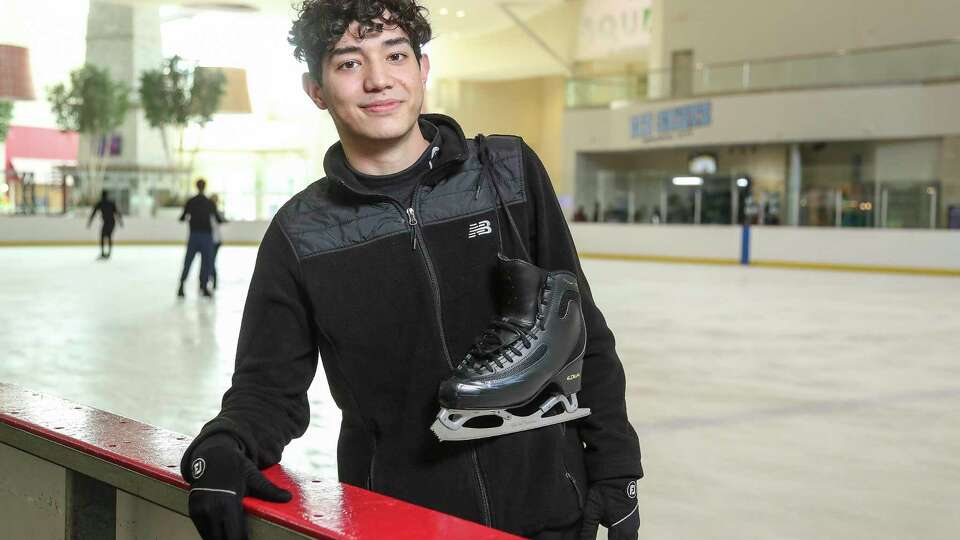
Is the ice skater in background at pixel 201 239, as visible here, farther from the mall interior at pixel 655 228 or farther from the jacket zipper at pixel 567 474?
the jacket zipper at pixel 567 474

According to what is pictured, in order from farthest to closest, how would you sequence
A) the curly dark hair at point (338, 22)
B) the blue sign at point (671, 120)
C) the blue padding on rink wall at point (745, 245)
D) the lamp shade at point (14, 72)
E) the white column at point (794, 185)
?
the blue sign at point (671, 120), the white column at point (794, 185), the blue padding on rink wall at point (745, 245), the lamp shade at point (14, 72), the curly dark hair at point (338, 22)

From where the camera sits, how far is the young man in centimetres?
177

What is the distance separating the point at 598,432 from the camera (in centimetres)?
185

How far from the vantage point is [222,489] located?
1.55 meters

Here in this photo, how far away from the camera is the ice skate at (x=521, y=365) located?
63.4 inches

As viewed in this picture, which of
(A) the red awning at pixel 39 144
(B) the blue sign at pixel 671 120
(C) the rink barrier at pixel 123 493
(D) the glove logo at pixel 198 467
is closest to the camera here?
(C) the rink barrier at pixel 123 493

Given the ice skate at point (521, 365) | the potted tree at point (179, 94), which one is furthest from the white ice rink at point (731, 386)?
the potted tree at point (179, 94)

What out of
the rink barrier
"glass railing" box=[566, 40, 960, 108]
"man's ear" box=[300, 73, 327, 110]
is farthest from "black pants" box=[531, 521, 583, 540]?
"glass railing" box=[566, 40, 960, 108]

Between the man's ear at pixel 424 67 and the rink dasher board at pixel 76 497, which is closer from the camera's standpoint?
the rink dasher board at pixel 76 497

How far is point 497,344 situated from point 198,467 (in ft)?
1.58

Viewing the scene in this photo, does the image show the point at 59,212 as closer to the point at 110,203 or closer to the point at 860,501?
the point at 110,203

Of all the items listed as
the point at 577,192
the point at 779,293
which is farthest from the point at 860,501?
the point at 577,192

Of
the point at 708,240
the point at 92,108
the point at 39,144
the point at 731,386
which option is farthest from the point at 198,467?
the point at 39,144

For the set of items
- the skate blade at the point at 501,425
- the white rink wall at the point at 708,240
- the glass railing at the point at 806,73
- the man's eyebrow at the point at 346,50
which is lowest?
the white rink wall at the point at 708,240
